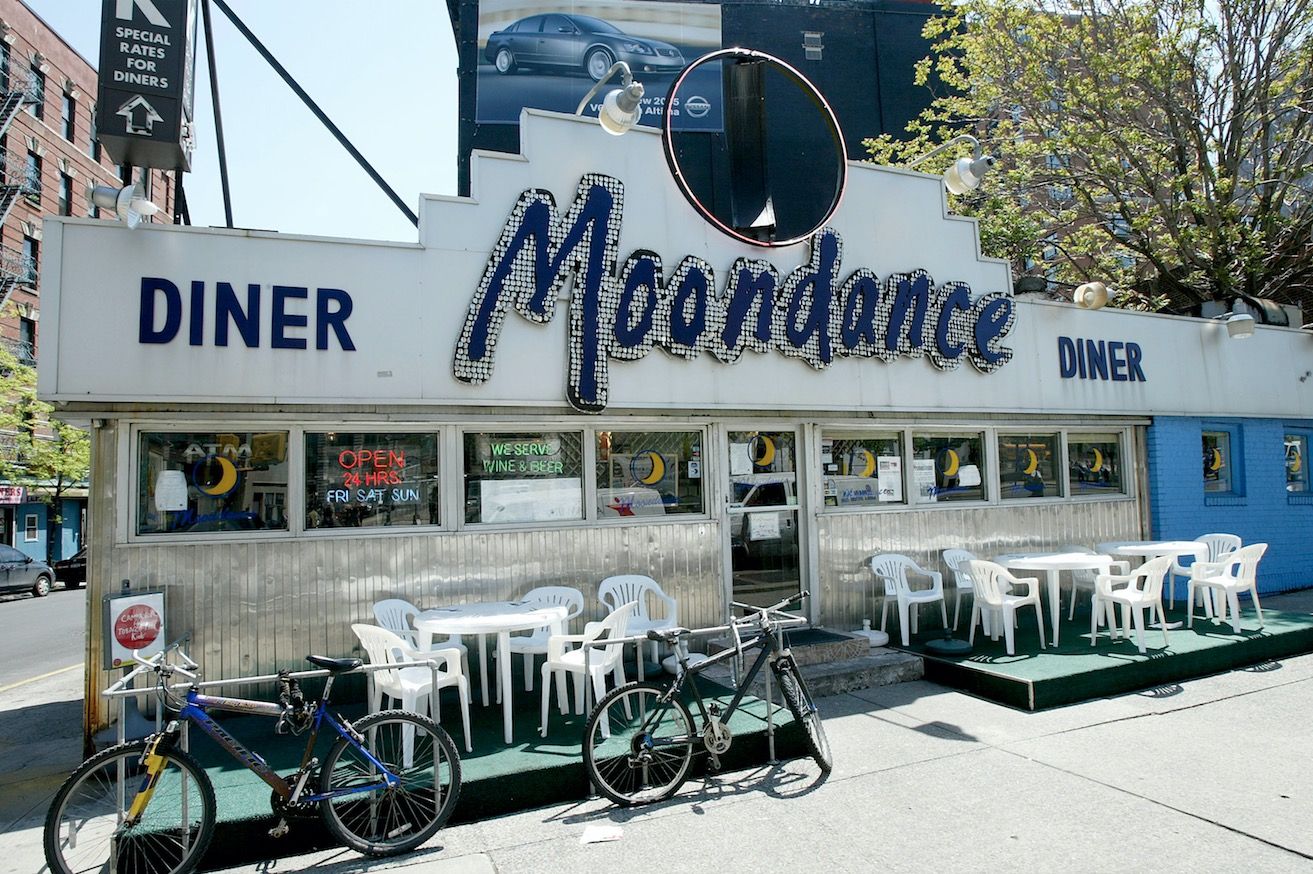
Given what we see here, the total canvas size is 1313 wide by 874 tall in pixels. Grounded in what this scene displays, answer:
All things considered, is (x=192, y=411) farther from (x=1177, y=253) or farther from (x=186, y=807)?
(x=1177, y=253)

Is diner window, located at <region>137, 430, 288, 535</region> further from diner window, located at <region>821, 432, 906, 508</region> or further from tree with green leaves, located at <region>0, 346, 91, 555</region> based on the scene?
tree with green leaves, located at <region>0, 346, 91, 555</region>

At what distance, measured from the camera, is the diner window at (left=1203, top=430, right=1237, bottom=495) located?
12062mm

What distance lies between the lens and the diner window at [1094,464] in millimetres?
11125

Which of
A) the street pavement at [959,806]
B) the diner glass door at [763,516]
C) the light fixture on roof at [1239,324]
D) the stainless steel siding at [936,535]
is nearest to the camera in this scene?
the street pavement at [959,806]

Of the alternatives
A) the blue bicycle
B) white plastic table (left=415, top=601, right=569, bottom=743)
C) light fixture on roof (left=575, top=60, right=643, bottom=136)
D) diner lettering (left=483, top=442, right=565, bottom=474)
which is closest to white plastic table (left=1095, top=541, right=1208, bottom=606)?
diner lettering (left=483, top=442, right=565, bottom=474)

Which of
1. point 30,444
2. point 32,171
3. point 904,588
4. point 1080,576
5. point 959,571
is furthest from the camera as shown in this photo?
point 32,171

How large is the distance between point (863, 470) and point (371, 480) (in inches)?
218

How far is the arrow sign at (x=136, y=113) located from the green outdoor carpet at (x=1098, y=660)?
865 centimetres

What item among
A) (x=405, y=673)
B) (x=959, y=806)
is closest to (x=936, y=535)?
(x=959, y=806)

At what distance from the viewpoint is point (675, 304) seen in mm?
8172

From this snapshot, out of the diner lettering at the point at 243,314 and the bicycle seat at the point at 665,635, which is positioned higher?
the diner lettering at the point at 243,314

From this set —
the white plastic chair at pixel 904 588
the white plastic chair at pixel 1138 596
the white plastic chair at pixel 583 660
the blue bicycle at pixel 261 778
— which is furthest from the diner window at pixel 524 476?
the white plastic chair at pixel 1138 596

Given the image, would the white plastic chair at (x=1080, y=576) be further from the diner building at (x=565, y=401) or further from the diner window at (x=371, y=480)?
the diner window at (x=371, y=480)

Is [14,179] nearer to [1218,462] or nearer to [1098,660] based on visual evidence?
[1098,660]
